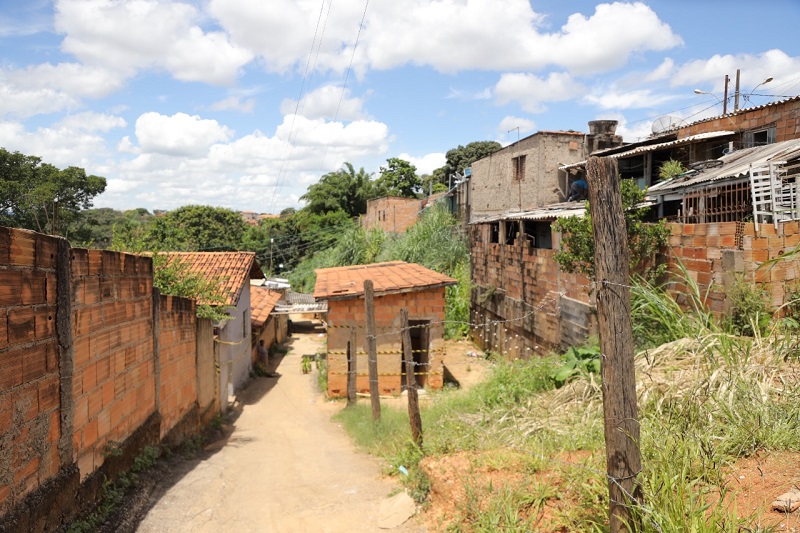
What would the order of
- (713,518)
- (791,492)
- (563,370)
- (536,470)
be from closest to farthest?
(713,518) → (791,492) → (536,470) → (563,370)

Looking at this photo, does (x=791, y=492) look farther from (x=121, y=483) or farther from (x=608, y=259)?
(x=121, y=483)

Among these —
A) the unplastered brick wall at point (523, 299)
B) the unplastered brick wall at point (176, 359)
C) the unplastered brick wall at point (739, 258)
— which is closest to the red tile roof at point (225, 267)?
the unplastered brick wall at point (176, 359)

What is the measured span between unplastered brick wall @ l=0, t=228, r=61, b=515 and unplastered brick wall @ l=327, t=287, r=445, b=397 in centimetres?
913

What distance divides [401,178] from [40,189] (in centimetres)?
2964

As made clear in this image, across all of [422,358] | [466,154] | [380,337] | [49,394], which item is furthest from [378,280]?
[466,154]

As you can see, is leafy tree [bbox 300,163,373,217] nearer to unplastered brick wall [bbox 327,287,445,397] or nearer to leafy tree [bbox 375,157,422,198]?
leafy tree [bbox 375,157,422,198]

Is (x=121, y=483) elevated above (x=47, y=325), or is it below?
below

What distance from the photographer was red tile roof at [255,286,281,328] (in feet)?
63.0

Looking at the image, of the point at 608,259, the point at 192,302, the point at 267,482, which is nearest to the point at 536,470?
the point at 608,259

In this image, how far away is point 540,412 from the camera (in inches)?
288

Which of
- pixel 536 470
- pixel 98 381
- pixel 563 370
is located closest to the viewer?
pixel 536 470

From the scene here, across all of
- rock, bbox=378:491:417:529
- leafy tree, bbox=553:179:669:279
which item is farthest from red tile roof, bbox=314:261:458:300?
rock, bbox=378:491:417:529

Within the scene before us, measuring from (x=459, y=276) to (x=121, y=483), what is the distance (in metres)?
18.9

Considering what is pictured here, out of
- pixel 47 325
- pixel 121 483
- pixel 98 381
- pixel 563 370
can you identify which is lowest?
pixel 121 483
